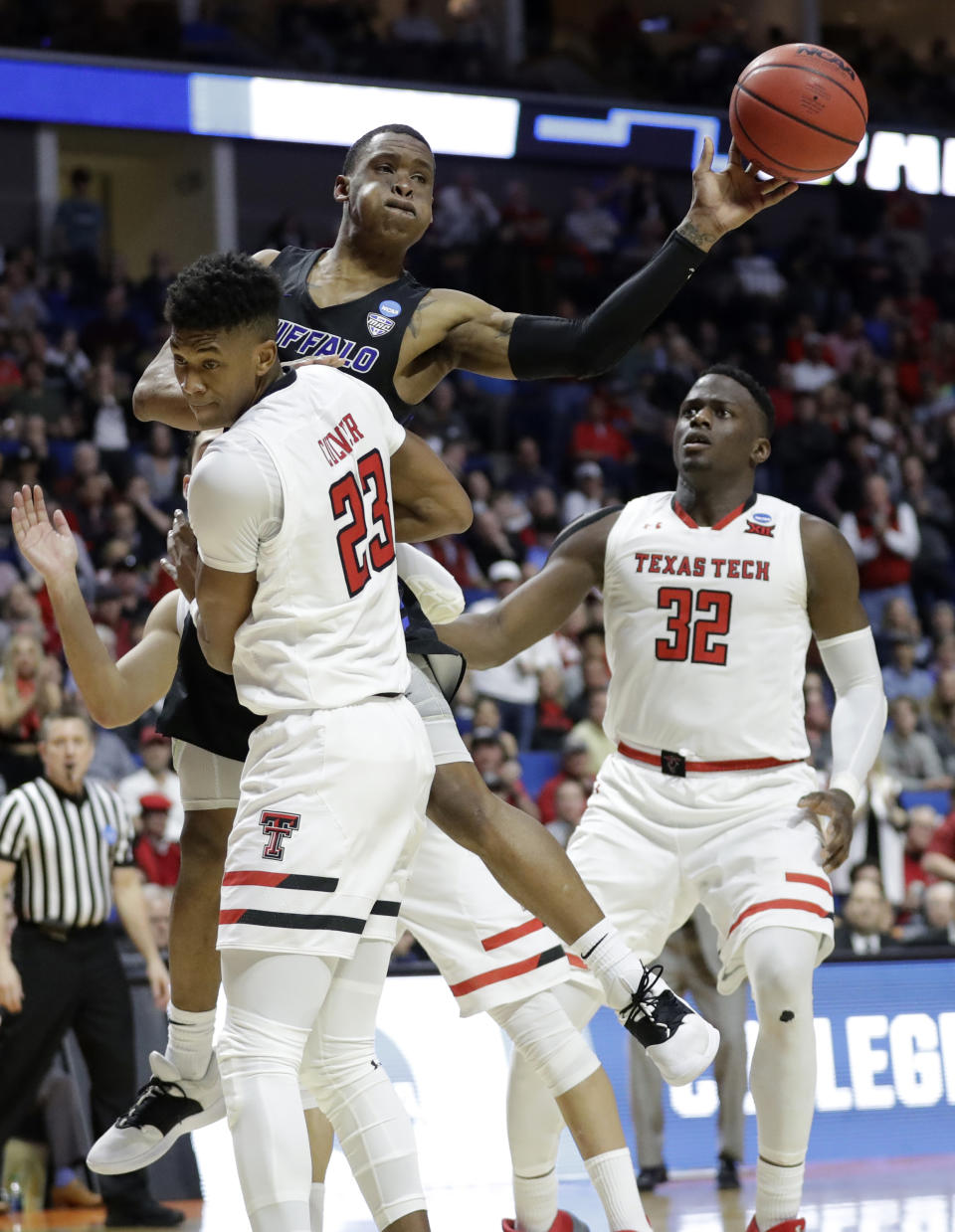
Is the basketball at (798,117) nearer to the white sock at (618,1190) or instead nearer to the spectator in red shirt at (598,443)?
the white sock at (618,1190)

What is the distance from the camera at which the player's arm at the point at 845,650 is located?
532 centimetres

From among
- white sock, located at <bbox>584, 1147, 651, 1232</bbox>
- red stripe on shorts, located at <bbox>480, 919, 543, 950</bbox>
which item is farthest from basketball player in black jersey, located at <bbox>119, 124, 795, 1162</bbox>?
red stripe on shorts, located at <bbox>480, 919, 543, 950</bbox>

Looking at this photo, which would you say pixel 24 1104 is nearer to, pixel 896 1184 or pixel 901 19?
pixel 896 1184

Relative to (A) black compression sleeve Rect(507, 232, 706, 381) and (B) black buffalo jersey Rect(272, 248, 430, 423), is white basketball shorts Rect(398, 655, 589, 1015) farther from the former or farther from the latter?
(A) black compression sleeve Rect(507, 232, 706, 381)

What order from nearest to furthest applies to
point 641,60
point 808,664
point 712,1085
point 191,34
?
point 712,1085, point 808,664, point 191,34, point 641,60

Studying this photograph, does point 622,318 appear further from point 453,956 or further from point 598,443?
point 598,443

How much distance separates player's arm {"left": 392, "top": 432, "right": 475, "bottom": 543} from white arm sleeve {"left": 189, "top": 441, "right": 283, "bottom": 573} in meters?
0.71

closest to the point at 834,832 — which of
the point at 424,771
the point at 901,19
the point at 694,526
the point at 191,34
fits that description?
the point at 694,526

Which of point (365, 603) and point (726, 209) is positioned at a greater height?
point (726, 209)

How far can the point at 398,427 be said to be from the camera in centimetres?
395

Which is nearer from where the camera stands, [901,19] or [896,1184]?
[896,1184]

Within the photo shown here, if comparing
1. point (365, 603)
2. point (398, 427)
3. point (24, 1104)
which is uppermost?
point (398, 427)

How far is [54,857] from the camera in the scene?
24.3 feet

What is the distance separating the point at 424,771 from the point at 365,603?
398 millimetres
